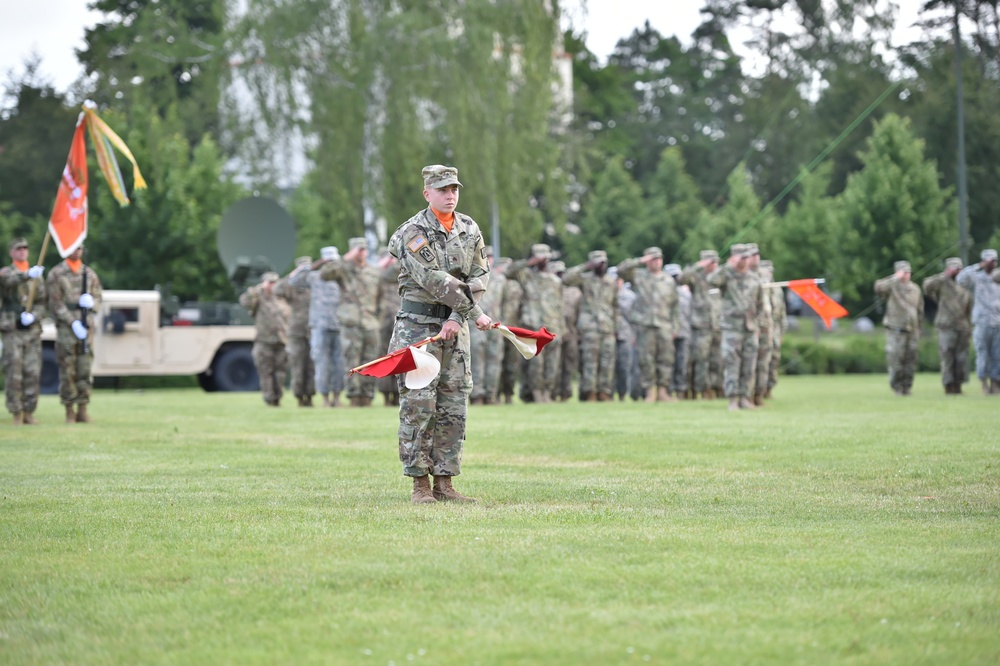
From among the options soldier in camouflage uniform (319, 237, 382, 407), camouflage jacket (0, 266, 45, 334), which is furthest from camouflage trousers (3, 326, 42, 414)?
soldier in camouflage uniform (319, 237, 382, 407)

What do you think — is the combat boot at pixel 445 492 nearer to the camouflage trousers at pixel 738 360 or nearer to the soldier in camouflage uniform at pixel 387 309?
the camouflage trousers at pixel 738 360

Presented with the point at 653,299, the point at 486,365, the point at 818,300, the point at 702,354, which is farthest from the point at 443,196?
the point at 702,354

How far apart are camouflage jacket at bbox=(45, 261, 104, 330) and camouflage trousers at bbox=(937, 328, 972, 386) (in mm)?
14206

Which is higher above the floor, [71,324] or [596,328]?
[596,328]

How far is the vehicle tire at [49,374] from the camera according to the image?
33062mm

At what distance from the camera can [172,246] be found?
4528cm

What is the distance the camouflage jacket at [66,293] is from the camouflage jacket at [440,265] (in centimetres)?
1011

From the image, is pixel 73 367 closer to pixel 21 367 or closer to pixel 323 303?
pixel 21 367

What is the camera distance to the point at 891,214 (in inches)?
1889

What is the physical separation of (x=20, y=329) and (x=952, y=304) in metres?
15.4

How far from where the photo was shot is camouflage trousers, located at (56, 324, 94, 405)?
19.6 metres

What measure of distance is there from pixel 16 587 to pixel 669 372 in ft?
65.8

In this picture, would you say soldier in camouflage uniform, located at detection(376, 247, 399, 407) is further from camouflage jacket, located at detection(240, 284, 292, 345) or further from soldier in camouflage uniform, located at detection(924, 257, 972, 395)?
soldier in camouflage uniform, located at detection(924, 257, 972, 395)

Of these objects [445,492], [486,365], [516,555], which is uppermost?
[486,365]
